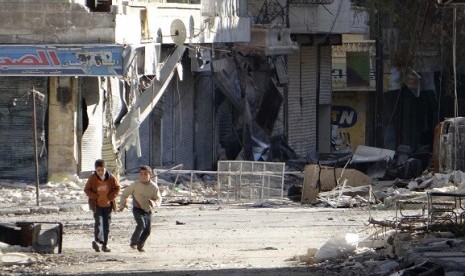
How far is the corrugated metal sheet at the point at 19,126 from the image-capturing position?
2872cm

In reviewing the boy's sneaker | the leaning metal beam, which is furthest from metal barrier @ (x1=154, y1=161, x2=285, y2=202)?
the boy's sneaker

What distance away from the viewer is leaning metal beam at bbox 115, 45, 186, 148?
2995cm

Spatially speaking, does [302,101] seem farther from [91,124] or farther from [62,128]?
[62,128]

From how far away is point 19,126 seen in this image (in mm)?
28734

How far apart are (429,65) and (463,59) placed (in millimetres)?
9925

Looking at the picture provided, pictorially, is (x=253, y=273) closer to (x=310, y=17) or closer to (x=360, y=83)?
(x=310, y=17)

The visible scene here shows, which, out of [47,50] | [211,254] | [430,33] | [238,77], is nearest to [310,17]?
[238,77]

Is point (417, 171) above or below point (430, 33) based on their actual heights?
below

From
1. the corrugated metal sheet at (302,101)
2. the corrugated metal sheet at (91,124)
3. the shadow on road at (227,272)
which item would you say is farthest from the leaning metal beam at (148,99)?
the shadow on road at (227,272)

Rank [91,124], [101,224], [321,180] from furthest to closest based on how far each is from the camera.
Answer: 1. [321,180]
2. [91,124]
3. [101,224]

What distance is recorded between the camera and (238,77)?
3925 cm

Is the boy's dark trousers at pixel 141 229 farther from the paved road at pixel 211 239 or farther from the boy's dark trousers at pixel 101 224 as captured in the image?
the boy's dark trousers at pixel 101 224

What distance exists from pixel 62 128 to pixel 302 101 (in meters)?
18.5

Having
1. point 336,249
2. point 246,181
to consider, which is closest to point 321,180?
point 246,181
